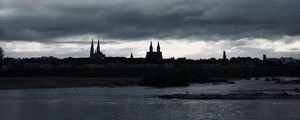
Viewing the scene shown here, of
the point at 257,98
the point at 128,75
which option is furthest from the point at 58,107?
the point at 128,75

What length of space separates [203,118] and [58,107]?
66.8 ft

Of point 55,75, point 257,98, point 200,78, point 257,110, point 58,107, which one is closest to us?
point 257,110

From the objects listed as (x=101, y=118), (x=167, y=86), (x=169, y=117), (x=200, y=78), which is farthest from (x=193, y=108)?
(x=200, y=78)

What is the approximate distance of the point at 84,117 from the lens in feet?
182

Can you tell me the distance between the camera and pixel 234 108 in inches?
2530

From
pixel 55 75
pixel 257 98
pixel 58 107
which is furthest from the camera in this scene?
pixel 55 75

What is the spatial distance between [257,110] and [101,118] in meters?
17.9

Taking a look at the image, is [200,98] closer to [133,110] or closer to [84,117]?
[133,110]

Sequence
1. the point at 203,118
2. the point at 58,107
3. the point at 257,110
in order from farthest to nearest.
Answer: the point at 58,107 → the point at 257,110 → the point at 203,118

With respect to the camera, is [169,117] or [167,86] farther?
[167,86]

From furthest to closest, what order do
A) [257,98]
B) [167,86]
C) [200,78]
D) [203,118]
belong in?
[200,78], [167,86], [257,98], [203,118]

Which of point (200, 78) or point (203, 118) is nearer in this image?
point (203, 118)

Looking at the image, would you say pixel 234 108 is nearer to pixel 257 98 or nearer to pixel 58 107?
pixel 257 98

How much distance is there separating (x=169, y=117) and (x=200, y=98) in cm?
2481
